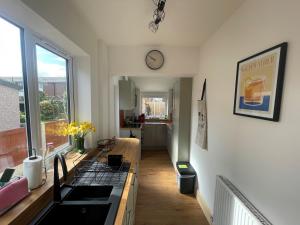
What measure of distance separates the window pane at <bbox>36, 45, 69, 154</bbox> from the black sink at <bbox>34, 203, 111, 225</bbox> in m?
0.55

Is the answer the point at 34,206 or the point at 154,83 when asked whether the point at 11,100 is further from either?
the point at 154,83

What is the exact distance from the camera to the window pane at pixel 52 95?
1528 millimetres

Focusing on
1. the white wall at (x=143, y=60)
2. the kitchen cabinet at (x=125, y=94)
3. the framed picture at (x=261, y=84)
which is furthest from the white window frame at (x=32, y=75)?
the kitchen cabinet at (x=125, y=94)

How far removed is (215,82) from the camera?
2.09 metres

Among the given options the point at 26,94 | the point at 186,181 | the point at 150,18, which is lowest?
the point at 186,181

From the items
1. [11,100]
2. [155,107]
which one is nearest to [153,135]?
[155,107]

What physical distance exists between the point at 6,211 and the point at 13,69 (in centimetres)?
92

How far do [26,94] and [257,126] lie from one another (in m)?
1.84

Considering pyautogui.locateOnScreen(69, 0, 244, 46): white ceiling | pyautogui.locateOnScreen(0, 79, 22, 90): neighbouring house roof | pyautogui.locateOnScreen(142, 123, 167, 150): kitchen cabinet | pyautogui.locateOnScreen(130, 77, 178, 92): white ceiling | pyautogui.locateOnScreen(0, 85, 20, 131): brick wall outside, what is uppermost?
pyautogui.locateOnScreen(69, 0, 244, 46): white ceiling

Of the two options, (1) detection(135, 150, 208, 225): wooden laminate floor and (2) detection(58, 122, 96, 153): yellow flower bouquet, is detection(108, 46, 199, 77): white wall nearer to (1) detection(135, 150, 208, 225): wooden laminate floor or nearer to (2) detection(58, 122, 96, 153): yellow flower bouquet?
(2) detection(58, 122, 96, 153): yellow flower bouquet

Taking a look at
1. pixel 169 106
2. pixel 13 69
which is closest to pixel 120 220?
pixel 13 69

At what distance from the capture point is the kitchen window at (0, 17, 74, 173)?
113 cm

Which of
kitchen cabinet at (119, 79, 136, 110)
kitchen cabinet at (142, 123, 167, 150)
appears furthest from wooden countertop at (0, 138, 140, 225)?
kitchen cabinet at (142, 123, 167, 150)

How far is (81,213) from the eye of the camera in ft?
3.67
